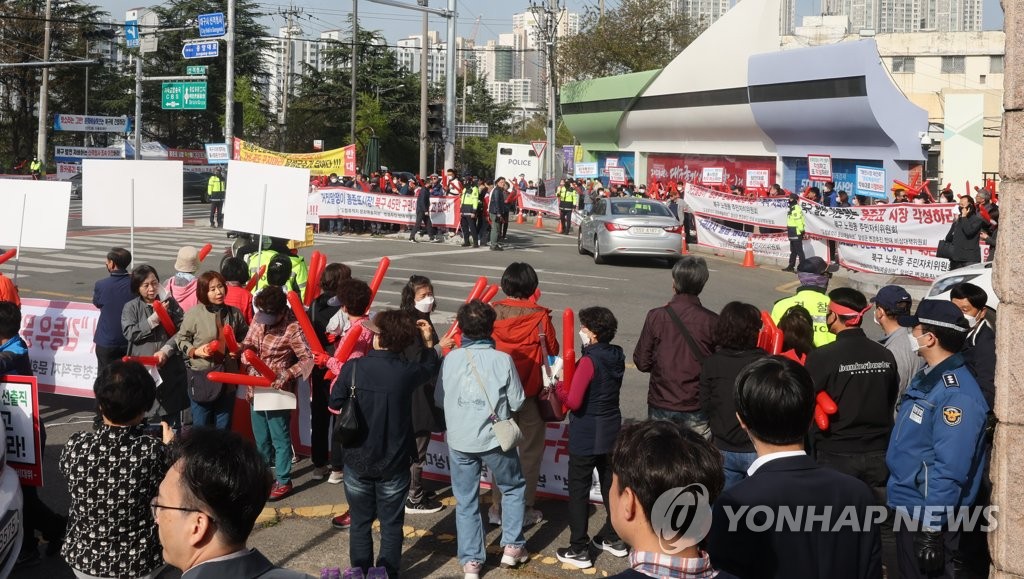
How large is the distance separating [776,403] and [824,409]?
6.48 feet

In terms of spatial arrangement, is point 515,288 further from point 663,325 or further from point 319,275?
point 319,275

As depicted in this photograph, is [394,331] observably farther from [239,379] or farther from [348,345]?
[239,379]

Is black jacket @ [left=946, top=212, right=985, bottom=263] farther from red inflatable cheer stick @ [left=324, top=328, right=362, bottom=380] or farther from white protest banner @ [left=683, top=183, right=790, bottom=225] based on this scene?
red inflatable cheer stick @ [left=324, top=328, right=362, bottom=380]

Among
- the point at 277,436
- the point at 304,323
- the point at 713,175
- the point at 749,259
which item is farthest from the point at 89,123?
the point at 304,323

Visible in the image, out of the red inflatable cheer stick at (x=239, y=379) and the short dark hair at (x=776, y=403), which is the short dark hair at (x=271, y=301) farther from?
the short dark hair at (x=776, y=403)

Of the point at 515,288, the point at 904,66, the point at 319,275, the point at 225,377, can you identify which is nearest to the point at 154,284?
the point at 319,275

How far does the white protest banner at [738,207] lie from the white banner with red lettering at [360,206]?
706cm

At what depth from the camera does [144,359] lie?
7.22 m

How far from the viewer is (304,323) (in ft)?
21.1

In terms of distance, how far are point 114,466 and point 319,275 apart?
3.57 metres

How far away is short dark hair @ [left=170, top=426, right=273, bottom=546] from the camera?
2818 millimetres

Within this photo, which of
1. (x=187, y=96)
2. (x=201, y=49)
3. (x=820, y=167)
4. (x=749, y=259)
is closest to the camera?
(x=749, y=259)

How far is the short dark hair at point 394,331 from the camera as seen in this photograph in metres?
5.46

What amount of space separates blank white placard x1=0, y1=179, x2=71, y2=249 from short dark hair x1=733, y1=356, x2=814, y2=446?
763cm
